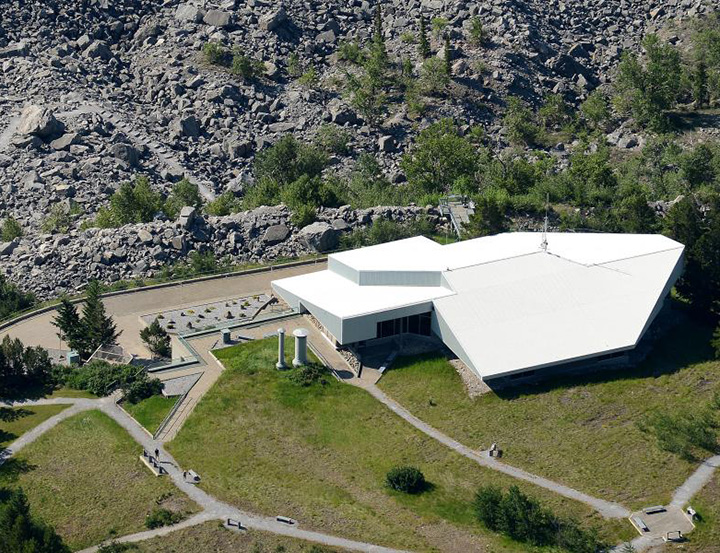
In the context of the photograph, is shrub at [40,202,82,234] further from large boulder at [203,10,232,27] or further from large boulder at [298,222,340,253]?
large boulder at [203,10,232,27]

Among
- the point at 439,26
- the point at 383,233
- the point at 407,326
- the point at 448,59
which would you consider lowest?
the point at 407,326

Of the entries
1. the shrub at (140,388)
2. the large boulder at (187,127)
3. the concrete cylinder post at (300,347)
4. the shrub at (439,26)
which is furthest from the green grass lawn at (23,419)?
the shrub at (439,26)

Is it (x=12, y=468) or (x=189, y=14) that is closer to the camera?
(x=12, y=468)

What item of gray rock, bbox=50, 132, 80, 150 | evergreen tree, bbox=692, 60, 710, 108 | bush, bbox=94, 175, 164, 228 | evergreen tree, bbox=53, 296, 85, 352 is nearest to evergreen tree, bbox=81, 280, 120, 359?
evergreen tree, bbox=53, 296, 85, 352

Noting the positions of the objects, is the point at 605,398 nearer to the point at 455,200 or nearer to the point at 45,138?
the point at 455,200

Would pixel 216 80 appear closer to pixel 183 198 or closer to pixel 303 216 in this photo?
pixel 183 198

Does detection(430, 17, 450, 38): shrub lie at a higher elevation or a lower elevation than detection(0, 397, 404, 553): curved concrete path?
higher

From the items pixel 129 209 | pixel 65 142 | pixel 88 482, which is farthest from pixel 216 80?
pixel 88 482
